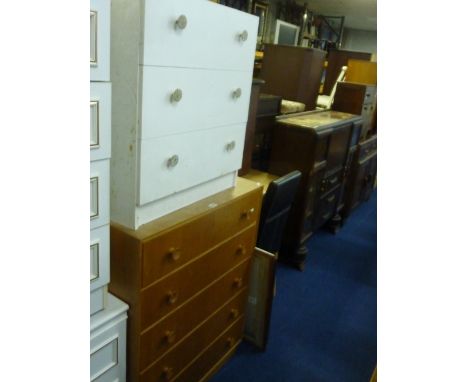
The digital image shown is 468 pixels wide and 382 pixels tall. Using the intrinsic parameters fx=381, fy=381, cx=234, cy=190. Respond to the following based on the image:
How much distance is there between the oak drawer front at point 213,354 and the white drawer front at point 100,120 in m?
1.00

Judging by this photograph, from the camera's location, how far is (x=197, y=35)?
1067 mm

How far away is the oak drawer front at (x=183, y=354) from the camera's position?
137 centimetres

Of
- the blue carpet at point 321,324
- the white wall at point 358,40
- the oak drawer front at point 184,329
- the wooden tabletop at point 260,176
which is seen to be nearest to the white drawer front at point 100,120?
the oak drawer front at point 184,329

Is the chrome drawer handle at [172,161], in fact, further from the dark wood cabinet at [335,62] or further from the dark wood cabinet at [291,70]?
the dark wood cabinet at [335,62]

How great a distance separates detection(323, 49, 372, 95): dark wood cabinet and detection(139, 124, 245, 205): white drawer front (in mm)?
3039

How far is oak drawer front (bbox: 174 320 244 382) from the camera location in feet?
5.14

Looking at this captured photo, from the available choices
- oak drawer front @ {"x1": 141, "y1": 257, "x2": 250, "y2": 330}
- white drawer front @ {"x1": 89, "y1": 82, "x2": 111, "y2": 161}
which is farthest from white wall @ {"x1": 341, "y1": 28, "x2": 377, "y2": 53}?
white drawer front @ {"x1": 89, "y1": 82, "x2": 111, "y2": 161}

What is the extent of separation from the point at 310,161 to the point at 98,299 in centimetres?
167

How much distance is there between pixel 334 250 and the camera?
3.18 meters

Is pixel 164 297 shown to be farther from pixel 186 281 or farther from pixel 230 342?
pixel 230 342

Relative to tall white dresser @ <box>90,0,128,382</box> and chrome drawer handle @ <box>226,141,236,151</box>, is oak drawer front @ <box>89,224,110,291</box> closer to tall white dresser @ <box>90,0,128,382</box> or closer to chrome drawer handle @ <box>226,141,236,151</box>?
tall white dresser @ <box>90,0,128,382</box>

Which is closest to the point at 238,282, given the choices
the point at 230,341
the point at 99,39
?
the point at 230,341

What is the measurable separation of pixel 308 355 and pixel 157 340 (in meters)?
1.00
